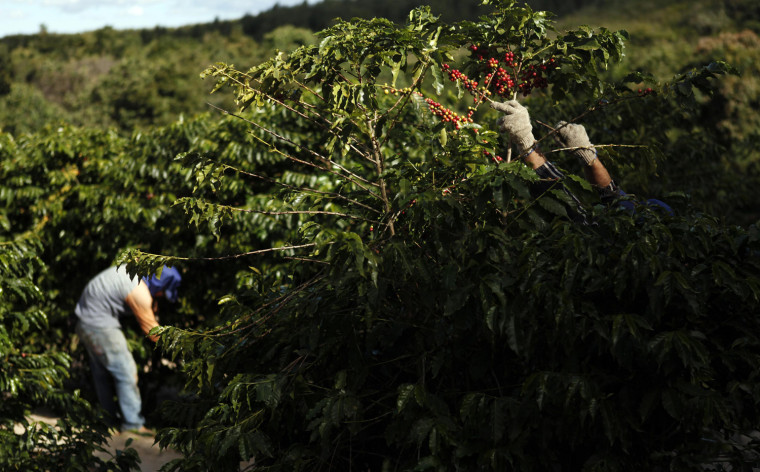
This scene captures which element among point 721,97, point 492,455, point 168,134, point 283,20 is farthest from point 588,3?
point 492,455

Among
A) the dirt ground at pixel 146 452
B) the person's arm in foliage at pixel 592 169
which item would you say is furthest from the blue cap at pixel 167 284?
the person's arm in foliage at pixel 592 169

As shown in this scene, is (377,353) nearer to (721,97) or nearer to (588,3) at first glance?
(721,97)

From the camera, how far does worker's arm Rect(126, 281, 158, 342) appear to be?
5.08m

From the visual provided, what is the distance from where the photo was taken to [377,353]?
2438mm

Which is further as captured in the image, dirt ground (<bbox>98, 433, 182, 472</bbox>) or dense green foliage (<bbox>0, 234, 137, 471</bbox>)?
dirt ground (<bbox>98, 433, 182, 472</bbox>)

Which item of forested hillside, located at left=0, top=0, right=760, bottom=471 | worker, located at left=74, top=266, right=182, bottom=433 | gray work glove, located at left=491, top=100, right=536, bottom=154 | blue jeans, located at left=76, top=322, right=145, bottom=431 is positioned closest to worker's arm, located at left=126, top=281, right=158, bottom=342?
worker, located at left=74, top=266, right=182, bottom=433

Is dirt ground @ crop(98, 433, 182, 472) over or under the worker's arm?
under

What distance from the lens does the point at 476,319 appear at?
2.10 m

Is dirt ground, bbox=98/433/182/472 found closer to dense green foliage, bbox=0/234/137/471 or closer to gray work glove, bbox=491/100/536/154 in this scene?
dense green foliage, bbox=0/234/137/471

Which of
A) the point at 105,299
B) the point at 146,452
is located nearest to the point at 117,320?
the point at 105,299

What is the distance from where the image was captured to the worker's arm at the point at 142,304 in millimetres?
5078

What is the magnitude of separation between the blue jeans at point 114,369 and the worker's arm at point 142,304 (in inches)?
11.7

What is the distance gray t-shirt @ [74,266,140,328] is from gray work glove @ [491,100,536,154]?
3373 millimetres

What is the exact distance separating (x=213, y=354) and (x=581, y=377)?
130cm
